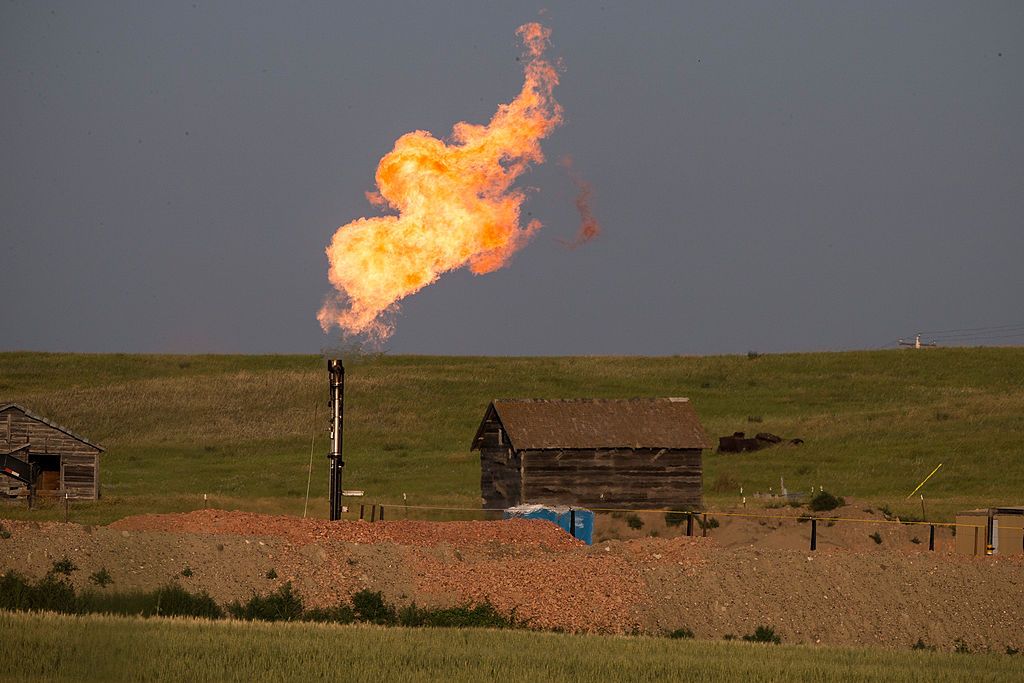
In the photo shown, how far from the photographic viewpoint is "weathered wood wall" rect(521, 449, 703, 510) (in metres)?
52.3

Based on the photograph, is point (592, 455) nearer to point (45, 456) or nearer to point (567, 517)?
point (567, 517)

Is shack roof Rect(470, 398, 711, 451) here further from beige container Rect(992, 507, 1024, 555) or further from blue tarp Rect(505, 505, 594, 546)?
beige container Rect(992, 507, 1024, 555)

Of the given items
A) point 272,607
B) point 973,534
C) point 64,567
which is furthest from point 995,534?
point 64,567

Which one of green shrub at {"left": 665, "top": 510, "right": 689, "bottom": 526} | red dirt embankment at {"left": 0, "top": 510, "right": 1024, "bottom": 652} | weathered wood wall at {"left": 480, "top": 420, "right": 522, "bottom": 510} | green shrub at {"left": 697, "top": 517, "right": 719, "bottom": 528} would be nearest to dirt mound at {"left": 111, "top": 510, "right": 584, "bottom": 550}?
red dirt embankment at {"left": 0, "top": 510, "right": 1024, "bottom": 652}

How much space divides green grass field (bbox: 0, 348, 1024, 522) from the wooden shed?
160 centimetres

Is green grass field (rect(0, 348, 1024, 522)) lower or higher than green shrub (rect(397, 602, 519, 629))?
higher

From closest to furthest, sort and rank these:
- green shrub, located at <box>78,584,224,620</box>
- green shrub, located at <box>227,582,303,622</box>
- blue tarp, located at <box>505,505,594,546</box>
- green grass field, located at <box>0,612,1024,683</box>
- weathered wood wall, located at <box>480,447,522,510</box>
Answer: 1. green grass field, located at <box>0,612,1024,683</box>
2. green shrub, located at <box>78,584,224,620</box>
3. green shrub, located at <box>227,582,303,622</box>
4. blue tarp, located at <box>505,505,594,546</box>
5. weathered wood wall, located at <box>480,447,522,510</box>

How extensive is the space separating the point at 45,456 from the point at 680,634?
3836cm

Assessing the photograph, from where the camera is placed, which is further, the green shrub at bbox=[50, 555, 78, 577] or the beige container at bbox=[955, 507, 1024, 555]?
the beige container at bbox=[955, 507, 1024, 555]

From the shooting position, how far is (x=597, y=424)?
5416 centimetres

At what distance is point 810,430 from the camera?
78.2m

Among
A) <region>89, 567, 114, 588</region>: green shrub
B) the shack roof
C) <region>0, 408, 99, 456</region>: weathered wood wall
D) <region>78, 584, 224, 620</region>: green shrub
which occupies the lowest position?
<region>78, 584, 224, 620</region>: green shrub

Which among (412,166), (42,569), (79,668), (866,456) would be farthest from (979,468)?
(79,668)

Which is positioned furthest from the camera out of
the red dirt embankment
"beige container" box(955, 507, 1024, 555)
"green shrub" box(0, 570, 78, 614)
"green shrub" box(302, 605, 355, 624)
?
"beige container" box(955, 507, 1024, 555)
